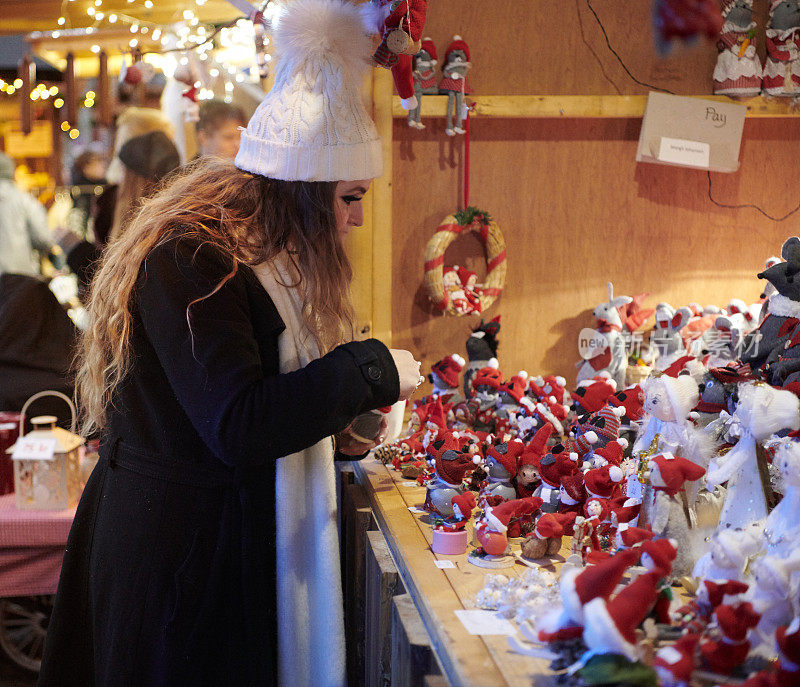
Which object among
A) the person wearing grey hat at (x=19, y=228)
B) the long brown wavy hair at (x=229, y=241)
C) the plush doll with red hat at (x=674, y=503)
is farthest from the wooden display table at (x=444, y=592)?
the person wearing grey hat at (x=19, y=228)

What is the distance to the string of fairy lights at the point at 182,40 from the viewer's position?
8.46ft

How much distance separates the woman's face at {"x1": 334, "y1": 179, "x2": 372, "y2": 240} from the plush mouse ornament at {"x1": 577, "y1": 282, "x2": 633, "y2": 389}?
105 cm

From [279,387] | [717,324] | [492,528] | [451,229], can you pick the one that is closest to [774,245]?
[717,324]

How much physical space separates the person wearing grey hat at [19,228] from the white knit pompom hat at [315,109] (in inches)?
78.8

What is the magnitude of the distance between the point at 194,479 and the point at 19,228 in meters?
2.13

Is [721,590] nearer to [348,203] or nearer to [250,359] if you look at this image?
[250,359]

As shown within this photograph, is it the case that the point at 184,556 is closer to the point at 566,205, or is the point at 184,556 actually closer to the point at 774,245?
the point at 566,205

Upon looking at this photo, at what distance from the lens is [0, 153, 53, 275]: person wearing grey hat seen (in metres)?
2.82

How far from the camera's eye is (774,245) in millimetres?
2227

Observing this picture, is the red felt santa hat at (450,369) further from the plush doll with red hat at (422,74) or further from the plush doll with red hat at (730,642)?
the plush doll with red hat at (730,642)

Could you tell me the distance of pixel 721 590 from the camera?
84cm

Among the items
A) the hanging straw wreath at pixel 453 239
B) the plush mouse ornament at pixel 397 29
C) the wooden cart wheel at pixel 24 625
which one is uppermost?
the plush mouse ornament at pixel 397 29

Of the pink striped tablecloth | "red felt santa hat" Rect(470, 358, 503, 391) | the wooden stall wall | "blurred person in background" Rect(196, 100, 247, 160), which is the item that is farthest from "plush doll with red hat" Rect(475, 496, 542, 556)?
"blurred person in background" Rect(196, 100, 247, 160)

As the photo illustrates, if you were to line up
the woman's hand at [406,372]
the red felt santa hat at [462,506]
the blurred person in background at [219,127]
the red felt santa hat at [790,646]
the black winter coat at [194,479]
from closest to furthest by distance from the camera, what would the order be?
the red felt santa hat at [790,646]
the black winter coat at [194,479]
the woman's hand at [406,372]
the red felt santa hat at [462,506]
the blurred person in background at [219,127]
